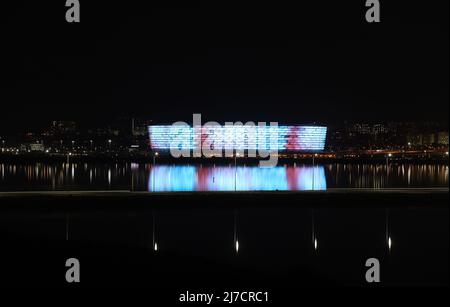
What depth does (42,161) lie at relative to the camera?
267ft

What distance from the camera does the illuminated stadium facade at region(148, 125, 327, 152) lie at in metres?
76.7

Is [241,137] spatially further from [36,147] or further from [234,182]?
[36,147]

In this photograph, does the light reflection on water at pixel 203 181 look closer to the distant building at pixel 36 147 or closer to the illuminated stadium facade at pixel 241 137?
→ the illuminated stadium facade at pixel 241 137

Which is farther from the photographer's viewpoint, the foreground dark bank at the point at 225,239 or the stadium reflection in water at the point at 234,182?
the stadium reflection in water at the point at 234,182

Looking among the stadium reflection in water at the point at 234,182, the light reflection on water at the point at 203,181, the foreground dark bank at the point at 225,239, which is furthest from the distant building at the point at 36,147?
the foreground dark bank at the point at 225,239

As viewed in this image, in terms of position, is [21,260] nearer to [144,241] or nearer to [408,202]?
[144,241]

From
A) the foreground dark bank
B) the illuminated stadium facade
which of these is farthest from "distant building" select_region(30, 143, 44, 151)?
the foreground dark bank

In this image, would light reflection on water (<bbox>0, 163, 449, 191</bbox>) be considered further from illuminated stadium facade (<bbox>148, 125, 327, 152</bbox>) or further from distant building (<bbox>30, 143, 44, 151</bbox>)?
distant building (<bbox>30, 143, 44, 151</bbox>)

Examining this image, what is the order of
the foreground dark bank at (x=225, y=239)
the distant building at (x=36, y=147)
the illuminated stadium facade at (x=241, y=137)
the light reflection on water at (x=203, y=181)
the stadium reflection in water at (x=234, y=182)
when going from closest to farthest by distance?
the foreground dark bank at (x=225, y=239) → the stadium reflection in water at (x=234, y=182) → the light reflection on water at (x=203, y=181) → the illuminated stadium facade at (x=241, y=137) → the distant building at (x=36, y=147)

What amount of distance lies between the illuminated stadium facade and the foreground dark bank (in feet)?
176

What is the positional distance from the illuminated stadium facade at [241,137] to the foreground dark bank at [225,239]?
53.7 metres

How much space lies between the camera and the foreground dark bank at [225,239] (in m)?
9.60

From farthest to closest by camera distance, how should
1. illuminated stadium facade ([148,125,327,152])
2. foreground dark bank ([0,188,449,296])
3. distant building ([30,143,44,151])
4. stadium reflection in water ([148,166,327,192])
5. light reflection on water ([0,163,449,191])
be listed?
distant building ([30,143,44,151]), illuminated stadium facade ([148,125,327,152]), light reflection on water ([0,163,449,191]), stadium reflection in water ([148,166,327,192]), foreground dark bank ([0,188,449,296])

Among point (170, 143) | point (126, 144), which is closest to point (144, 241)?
point (170, 143)
